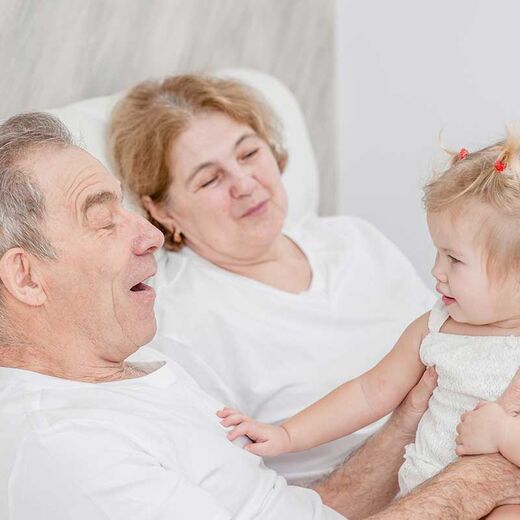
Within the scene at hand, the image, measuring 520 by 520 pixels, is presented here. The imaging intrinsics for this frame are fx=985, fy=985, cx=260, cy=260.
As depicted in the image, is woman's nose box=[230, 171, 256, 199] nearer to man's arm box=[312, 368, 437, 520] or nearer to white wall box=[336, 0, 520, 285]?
man's arm box=[312, 368, 437, 520]

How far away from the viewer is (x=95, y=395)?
1536 millimetres

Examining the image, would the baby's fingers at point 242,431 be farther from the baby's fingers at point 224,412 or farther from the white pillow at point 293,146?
the white pillow at point 293,146

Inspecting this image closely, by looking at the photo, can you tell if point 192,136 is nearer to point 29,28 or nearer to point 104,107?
point 104,107

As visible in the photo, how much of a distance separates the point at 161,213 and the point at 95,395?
2.61 ft

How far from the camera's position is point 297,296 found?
2.22 meters

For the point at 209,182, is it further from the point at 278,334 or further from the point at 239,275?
the point at 278,334

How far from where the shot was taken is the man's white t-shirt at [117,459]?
1408mm

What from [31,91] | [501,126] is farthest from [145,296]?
[501,126]

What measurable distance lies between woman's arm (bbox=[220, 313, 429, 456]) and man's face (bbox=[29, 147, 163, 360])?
13.7 inches

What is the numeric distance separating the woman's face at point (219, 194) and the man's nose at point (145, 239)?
20.9 inches

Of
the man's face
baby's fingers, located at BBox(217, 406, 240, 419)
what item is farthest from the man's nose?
baby's fingers, located at BBox(217, 406, 240, 419)

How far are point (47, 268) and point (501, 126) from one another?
186cm

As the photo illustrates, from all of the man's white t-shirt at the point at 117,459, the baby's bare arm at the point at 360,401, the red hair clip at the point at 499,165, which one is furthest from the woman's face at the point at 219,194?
the red hair clip at the point at 499,165

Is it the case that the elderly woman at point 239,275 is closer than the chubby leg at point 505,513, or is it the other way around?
the chubby leg at point 505,513
